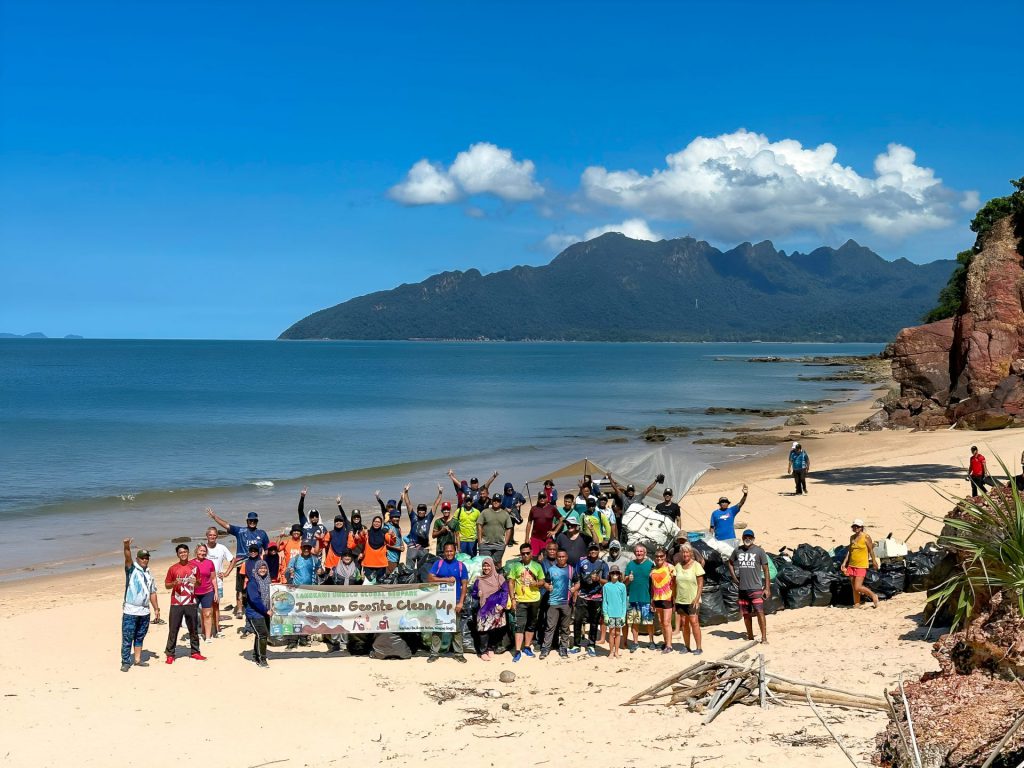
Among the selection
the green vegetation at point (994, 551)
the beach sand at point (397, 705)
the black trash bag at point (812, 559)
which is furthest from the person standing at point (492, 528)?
the green vegetation at point (994, 551)

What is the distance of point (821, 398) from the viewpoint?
6488 centimetres

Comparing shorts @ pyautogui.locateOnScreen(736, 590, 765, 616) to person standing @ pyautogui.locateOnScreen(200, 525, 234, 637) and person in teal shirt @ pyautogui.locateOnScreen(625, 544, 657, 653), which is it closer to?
person in teal shirt @ pyautogui.locateOnScreen(625, 544, 657, 653)

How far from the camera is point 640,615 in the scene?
11.0 m

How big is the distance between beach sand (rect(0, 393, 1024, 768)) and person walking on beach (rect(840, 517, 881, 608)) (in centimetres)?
30

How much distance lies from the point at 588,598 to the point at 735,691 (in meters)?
2.99

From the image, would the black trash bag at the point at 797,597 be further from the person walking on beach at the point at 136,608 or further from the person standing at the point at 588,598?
the person walking on beach at the point at 136,608

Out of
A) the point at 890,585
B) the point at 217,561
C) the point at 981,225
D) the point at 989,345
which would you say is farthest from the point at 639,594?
the point at 981,225

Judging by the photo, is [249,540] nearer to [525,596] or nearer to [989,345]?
[525,596]

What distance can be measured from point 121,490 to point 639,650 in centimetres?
2153

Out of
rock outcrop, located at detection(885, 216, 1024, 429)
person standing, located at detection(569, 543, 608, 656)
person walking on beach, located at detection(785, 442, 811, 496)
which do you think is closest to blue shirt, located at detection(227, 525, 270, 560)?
person standing, located at detection(569, 543, 608, 656)

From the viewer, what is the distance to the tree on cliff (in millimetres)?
33550

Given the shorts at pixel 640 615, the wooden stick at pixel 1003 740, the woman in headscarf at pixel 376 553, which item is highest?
the wooden stick at pixel 1003 740

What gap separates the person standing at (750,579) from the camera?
10477 millimetres

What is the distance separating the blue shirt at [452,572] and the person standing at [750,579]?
3.35m
